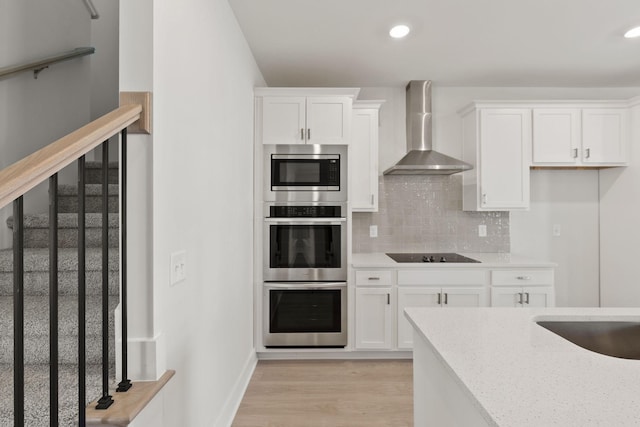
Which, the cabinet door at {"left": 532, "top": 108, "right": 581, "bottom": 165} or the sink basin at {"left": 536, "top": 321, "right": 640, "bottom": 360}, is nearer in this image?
the sink basin at {"left": 536, "top": 321, "right": 640, "bottom": 360}

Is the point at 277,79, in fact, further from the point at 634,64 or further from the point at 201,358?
the point at 634,64

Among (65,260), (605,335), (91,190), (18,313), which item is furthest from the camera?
(91,190)

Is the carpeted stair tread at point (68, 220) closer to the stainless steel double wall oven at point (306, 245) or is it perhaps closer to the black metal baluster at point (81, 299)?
the black metal baluster at point (81, 299)

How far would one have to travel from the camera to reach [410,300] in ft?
10.4

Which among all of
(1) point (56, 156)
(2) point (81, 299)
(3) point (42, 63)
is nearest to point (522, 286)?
(2) point (81, 299)

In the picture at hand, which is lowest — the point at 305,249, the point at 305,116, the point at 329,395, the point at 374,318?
the point at 329,395

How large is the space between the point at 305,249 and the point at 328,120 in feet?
3.82

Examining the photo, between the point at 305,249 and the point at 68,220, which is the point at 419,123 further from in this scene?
the point at 68,220

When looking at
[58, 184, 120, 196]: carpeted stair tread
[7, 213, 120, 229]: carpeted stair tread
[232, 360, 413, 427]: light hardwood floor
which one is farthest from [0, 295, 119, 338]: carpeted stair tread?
[232, 360, 413, 427]: light hardwood floor

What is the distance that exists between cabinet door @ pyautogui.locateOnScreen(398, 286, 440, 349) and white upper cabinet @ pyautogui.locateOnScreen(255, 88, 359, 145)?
56.3 inches

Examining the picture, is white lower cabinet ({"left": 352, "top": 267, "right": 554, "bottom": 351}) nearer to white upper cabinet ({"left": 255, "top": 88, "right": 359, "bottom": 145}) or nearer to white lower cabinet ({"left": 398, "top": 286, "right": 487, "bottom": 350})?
white lower cabinet ({"left": 398, "top": 286, "right": 487, "bottom": 350})

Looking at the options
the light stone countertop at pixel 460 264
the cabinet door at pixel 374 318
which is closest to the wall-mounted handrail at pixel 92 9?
the light stone countertop at pixel 460 264

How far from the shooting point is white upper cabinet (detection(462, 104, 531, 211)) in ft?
11.2

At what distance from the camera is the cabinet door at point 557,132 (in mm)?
3410
